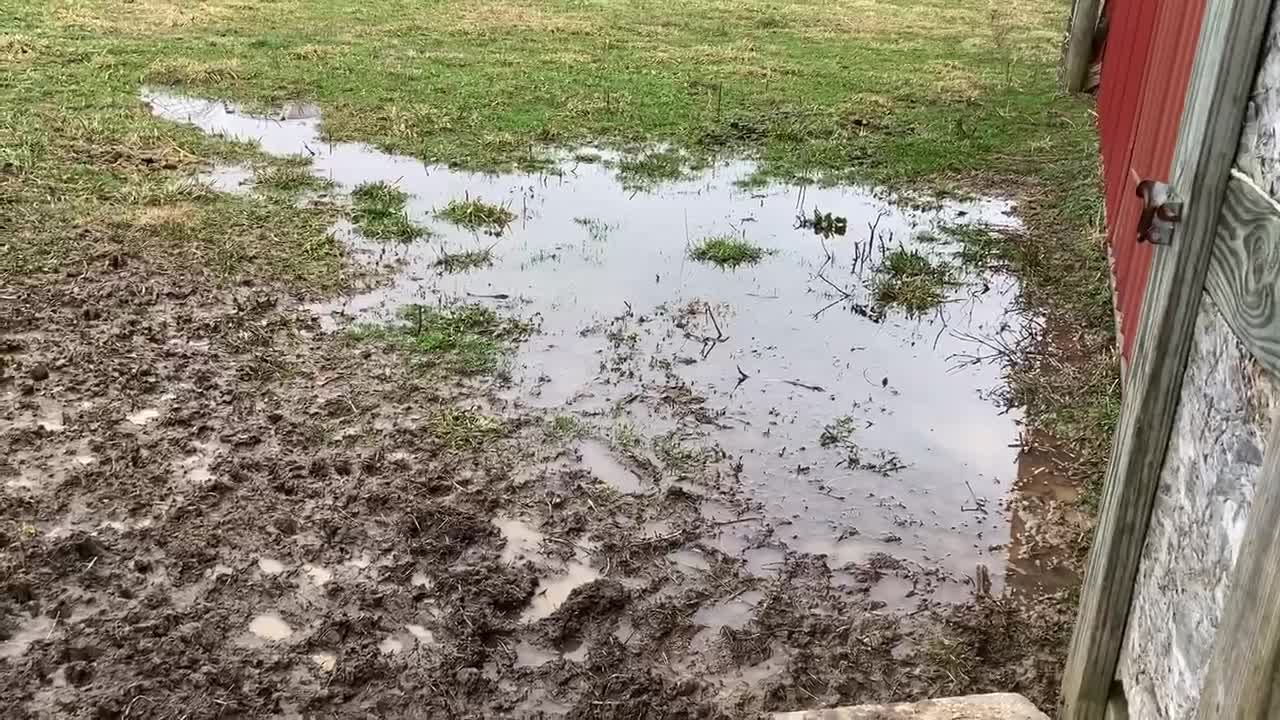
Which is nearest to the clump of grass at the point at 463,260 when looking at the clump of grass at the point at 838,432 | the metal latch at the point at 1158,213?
the clump of grass at the point at 838,432

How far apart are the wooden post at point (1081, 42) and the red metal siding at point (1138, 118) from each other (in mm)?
1926

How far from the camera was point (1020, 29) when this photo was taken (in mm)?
14266

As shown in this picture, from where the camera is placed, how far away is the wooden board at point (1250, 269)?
5.03 ft

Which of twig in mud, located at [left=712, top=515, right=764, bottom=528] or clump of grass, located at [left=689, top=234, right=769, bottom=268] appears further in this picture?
clump of grass, located at [left=689, top=234, right=769, bottom=268]

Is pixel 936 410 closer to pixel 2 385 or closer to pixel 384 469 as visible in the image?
pixel 384 469

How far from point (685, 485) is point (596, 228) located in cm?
315

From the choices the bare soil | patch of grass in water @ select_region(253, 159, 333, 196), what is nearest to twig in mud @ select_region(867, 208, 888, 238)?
A: the bare soil

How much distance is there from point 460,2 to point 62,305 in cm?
1043

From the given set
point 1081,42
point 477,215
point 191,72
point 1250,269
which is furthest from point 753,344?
point 191,72

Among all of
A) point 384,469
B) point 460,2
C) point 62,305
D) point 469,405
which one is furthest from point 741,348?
point 460,2

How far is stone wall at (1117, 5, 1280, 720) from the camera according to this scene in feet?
5.35

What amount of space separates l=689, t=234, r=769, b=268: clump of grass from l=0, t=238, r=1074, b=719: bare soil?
223 cm

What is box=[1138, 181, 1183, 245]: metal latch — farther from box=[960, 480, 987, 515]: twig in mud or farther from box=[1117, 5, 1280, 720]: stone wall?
box=[960, 480, 987, 515]: twig in mud

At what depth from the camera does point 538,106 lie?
9.55 metres
